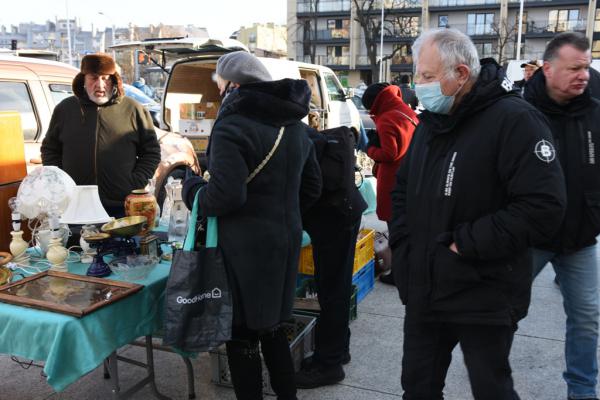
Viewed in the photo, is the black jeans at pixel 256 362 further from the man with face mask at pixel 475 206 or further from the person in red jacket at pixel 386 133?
the person in red jacket at pixel 386 133

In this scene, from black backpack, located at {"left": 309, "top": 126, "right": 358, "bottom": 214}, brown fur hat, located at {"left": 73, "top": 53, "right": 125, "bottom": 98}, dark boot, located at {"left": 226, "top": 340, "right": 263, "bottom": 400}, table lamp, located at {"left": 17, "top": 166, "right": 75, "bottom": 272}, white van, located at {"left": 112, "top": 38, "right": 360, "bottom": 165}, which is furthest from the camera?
white van, located at {"left": 112, "top": 38, "right": 360, "bottom": 165}

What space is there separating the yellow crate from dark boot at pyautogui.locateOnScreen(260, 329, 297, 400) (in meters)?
1.33

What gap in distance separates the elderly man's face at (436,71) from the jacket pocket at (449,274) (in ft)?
1.84

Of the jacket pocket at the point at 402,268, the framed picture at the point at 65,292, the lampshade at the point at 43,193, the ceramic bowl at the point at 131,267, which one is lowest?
the framed picture at the point at 65,292

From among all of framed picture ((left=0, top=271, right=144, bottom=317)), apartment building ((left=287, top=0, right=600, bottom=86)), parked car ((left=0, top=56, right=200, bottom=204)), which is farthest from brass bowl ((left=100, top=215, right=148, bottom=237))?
apartment building ((left=287, top=0, right=600, bottom=86))

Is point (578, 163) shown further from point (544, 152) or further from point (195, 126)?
point (195, 126)

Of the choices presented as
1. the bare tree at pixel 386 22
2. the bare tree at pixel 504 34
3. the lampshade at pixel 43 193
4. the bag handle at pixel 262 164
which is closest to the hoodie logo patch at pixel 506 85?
the bag handle at pixel 262 164

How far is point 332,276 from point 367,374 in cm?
70

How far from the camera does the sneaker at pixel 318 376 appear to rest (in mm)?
3184

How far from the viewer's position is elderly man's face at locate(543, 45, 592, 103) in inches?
101

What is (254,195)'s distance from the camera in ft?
7.52

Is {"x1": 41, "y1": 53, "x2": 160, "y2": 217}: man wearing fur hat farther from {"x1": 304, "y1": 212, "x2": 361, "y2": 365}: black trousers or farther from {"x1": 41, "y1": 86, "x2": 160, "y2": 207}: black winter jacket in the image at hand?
{"x1": 304, "y1": 212, "x2": 361, "y2": 365}: black trousers

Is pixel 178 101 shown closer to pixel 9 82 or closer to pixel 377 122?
pixel 9 82

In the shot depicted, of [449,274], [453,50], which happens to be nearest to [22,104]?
[453,50]
